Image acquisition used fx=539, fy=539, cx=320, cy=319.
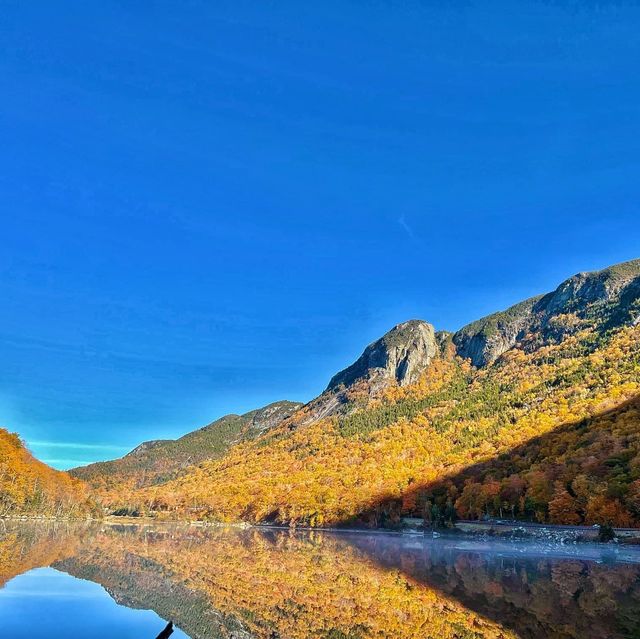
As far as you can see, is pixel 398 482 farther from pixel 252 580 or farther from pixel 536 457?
pixel 252 580

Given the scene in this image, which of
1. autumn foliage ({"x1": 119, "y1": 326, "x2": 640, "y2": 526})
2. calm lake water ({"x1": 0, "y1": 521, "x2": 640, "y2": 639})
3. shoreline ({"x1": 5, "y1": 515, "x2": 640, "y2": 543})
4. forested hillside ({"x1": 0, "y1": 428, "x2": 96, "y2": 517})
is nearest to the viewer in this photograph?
calm lake water ({"x1": 0, "y1": 521, "x2": 640, "y2": 639})

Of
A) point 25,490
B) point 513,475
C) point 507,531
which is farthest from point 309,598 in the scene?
point 25,490

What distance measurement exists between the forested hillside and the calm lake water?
59.7 meters

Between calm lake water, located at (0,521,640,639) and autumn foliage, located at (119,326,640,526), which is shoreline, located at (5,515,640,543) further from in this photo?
calm lake water, located at (0,521,640,639)

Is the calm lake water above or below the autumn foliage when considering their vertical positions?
below

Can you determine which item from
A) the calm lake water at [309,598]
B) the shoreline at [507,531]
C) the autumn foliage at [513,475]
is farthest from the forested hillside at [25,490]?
the calm lake water at [309,598]

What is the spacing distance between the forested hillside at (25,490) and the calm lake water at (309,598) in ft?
196

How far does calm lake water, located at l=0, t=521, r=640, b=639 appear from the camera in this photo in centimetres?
2139

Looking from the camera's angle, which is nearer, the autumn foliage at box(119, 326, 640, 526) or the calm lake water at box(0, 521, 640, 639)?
the calm lake water at box(0, 521, 640, 639)

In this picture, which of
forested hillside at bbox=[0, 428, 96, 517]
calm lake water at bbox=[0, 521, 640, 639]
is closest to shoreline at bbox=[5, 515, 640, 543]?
forested hillside at bbox=[0, 428, 96, 517]

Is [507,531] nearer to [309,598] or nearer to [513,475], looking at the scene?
[513,475]

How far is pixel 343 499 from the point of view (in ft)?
483

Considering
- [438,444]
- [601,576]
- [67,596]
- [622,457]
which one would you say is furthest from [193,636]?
[438,444]

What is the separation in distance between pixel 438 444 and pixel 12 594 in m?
180
